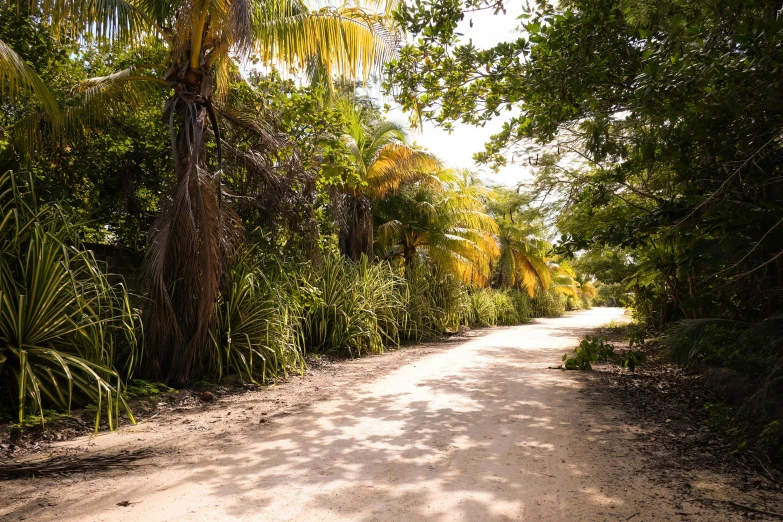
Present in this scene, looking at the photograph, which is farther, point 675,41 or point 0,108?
point 0,108

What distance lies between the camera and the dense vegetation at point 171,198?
4.71 meters

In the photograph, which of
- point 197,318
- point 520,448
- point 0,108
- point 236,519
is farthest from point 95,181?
point 520,448

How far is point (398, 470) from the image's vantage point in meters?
3.50

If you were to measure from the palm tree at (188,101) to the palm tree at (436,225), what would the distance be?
306 inches

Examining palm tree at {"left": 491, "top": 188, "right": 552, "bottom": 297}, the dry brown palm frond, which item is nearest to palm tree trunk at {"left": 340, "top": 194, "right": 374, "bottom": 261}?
the dry brown palm frond

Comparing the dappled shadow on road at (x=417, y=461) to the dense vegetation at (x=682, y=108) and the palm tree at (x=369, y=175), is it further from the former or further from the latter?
the palm tree at (x=369, y=175)

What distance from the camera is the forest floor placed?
9.45 ft

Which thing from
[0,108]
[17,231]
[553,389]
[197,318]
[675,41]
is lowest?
[553,389]

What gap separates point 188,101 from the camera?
6656 mm

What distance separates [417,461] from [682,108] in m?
3.34

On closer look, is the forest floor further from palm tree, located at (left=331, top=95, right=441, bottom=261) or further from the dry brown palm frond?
palm tree, located at (left=331, top=95, right=441, bottom=261)

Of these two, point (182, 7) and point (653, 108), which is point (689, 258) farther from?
point (182, 7)

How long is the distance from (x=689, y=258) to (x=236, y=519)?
4.02 meters

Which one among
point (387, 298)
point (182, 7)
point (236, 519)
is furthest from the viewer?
point (387, 298)
